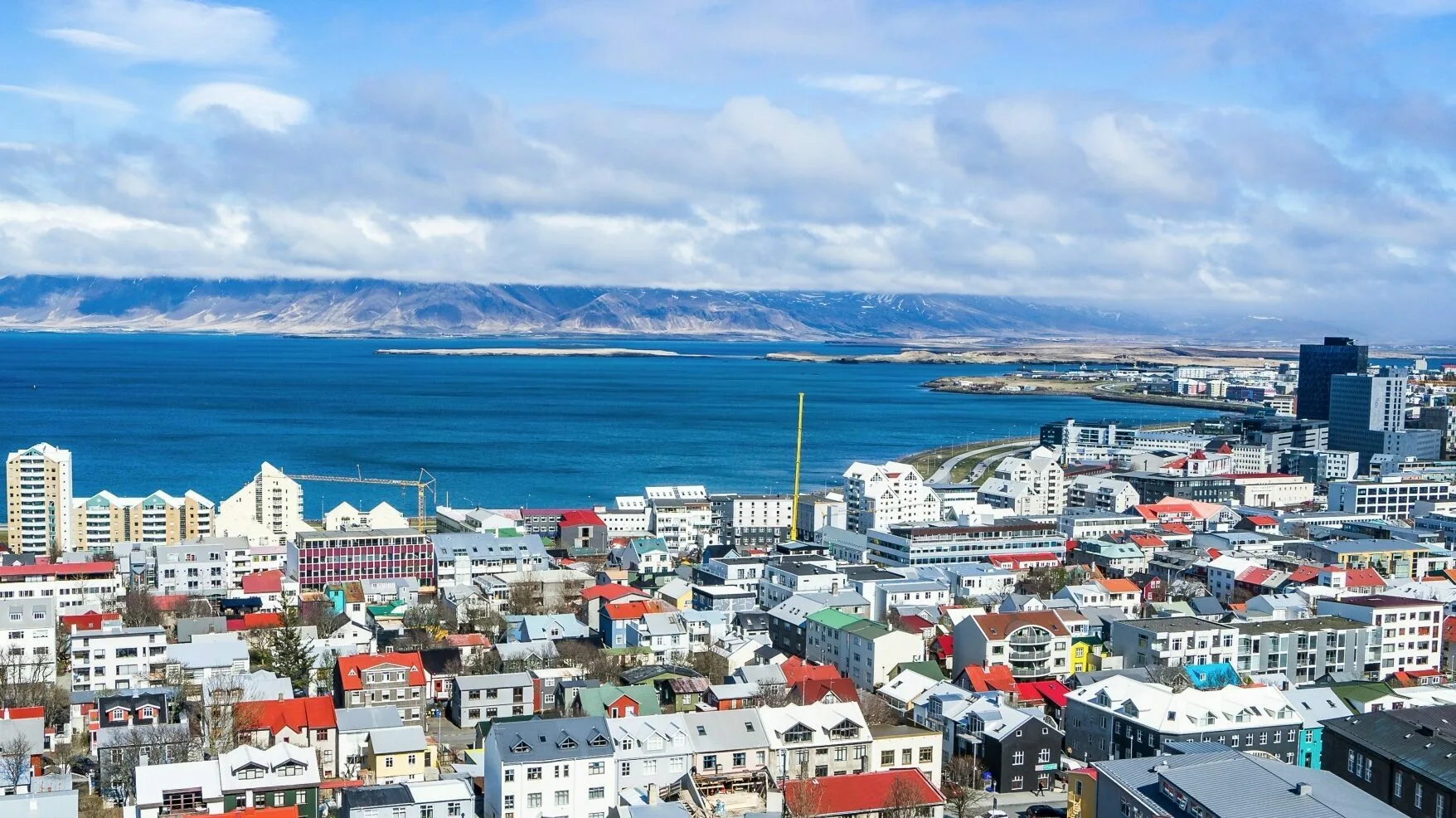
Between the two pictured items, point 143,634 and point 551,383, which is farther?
point 551,383

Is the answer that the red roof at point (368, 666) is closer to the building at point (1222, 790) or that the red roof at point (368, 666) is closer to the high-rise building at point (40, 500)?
the building at point (1222, 790)

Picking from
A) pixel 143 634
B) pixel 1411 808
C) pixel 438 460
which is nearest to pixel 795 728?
pixel 1411 808

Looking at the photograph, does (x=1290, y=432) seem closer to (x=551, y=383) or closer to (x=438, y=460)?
(x=438, y=460)

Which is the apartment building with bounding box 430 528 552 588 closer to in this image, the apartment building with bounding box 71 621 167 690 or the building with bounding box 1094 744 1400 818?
the apartment building with bounding box 71 621 167 690

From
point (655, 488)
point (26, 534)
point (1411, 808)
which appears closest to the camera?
point (1411, 808)

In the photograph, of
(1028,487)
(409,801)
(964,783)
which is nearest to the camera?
(409,801)

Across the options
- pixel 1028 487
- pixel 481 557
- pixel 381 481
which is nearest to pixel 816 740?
pixel 481 557

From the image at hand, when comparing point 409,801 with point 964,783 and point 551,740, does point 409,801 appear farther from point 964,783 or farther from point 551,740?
point 964,783
